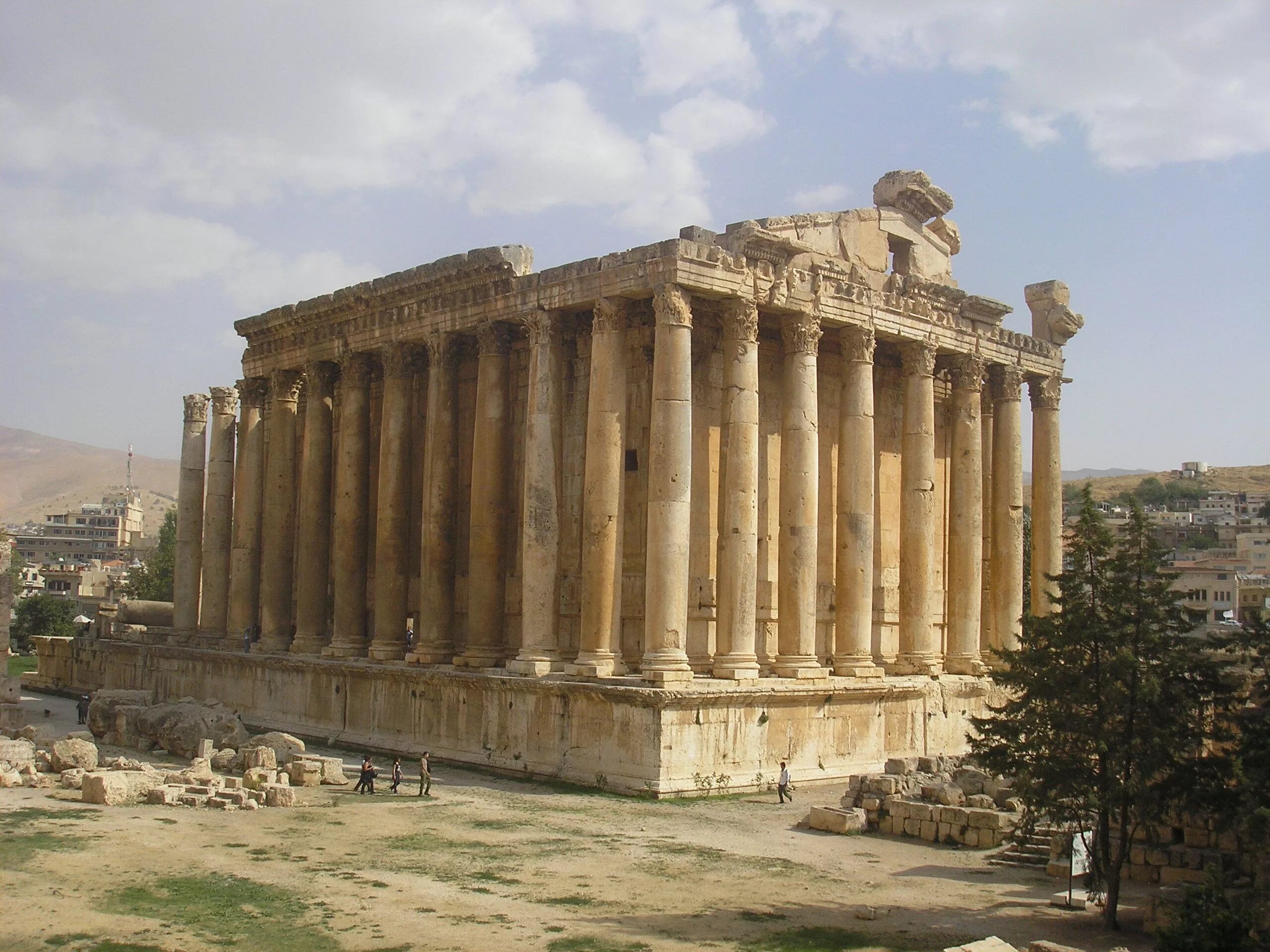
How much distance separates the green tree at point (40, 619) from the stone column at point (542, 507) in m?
48.4

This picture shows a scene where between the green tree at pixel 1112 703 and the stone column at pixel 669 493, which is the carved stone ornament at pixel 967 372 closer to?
the stone column at pixel 669 493

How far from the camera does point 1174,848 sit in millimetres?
15656

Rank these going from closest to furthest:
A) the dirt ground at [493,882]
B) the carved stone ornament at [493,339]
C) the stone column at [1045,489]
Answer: the dirt ground at [493,882], the carved stone ornament at [493,339], the stone column at [1045,489]

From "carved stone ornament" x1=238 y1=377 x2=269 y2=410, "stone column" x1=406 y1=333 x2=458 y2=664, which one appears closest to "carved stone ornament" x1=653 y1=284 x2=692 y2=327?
"stone column" x1=406 y1=333 x2=458 y2=664

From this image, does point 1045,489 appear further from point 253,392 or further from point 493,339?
point 253,392

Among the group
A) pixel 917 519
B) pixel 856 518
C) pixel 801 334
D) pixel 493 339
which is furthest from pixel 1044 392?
pixel 493 339

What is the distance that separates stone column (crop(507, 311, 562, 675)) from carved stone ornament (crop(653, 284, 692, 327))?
119 inches

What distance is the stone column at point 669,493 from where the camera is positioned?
22.5 metres

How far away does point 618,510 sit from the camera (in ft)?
79.1

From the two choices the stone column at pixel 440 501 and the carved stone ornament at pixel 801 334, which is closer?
the carved stone ornament at pixel 801 334

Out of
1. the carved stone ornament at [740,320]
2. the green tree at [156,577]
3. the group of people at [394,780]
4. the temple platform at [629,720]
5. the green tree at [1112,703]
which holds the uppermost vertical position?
the carved stone ornament at [740,320]

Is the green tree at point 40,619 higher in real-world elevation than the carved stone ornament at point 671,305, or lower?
lower

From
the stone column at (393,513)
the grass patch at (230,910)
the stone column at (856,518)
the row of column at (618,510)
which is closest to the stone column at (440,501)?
the row of column at (618,510)

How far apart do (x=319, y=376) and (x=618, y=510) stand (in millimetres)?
12440
